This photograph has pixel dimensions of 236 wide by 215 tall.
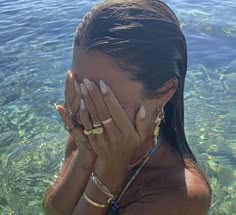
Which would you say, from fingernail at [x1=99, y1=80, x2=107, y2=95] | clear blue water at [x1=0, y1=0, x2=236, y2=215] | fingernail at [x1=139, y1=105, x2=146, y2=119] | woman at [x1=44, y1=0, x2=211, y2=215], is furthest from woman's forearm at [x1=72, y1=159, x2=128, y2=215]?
clear blue water at [x1=0, y1=0, x2=236, y2=215]

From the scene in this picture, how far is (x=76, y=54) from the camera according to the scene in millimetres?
2420

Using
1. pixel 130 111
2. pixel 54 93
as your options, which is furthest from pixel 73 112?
pixel 54 93

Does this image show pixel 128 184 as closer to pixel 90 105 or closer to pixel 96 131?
pixel 96 131

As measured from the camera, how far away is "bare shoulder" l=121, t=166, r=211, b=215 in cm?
250

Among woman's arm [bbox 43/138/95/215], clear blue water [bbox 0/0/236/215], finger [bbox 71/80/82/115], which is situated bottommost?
clear blue water [bbox 0/0/236/215]

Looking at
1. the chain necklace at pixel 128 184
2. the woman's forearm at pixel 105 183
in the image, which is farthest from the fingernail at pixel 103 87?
the chain necklace at pixel 128 184

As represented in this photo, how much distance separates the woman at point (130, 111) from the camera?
90.0 inches

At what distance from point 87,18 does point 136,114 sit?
23.3 inches

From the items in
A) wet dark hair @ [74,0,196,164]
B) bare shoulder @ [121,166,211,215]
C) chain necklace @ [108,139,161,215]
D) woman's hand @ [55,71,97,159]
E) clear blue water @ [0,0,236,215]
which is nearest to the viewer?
wet dark hair @ [74,0,196,164]

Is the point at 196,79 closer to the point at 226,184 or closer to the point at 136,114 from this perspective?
the point at 226,184

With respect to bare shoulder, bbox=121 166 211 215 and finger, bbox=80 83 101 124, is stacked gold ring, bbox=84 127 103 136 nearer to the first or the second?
finger, bbox=80 83 101 124

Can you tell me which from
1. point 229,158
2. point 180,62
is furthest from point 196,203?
point 229,158

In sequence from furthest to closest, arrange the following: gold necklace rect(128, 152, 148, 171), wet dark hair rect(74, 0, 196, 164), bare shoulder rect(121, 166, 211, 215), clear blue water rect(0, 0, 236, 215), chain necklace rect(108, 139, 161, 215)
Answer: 1. clear blue water rect(0, 0, 236, 215)
2. gold necklace rect(128, 152, 148, 171)
3. chain necklace rect(108, 139, 161, 215)
4. bare shoulder rect(121, 166, 211, 215)
5. wet dark hair rect(74, 0, 196, 164)

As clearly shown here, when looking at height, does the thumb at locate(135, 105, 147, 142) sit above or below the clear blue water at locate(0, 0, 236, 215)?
above
